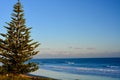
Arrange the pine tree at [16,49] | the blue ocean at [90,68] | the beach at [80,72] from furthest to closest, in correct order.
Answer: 1. the blue ocean at [90,68]
2. the beach at [80,72]
3. the pine tree at [16,49]

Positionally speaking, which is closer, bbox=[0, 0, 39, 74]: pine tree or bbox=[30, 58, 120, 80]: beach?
bbox=[0, 0, 39, 74]: pine tree

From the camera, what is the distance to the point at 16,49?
3700cm

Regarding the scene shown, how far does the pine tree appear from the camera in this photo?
36844 millimetres

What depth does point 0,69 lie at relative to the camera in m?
36.7

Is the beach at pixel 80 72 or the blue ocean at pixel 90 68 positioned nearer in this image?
the beach at pixel 80 72

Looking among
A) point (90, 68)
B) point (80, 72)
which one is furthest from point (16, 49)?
point (90, 68)

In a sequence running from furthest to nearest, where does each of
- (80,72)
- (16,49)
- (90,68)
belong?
(90,68) → (80,72) → (16,49)

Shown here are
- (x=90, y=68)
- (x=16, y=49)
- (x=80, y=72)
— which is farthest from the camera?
(x=90, y=68)

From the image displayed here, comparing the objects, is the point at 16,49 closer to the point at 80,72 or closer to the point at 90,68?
the point at 80,72

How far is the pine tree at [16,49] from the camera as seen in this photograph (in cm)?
3684

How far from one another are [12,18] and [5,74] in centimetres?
735

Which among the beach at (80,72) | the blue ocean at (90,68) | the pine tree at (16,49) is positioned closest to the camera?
the pine tree at (16,49)

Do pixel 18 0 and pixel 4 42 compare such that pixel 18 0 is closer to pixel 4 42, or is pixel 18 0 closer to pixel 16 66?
pixel 4 42

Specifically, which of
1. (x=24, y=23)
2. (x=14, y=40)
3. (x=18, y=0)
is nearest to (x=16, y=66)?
(x=14, y=40)
